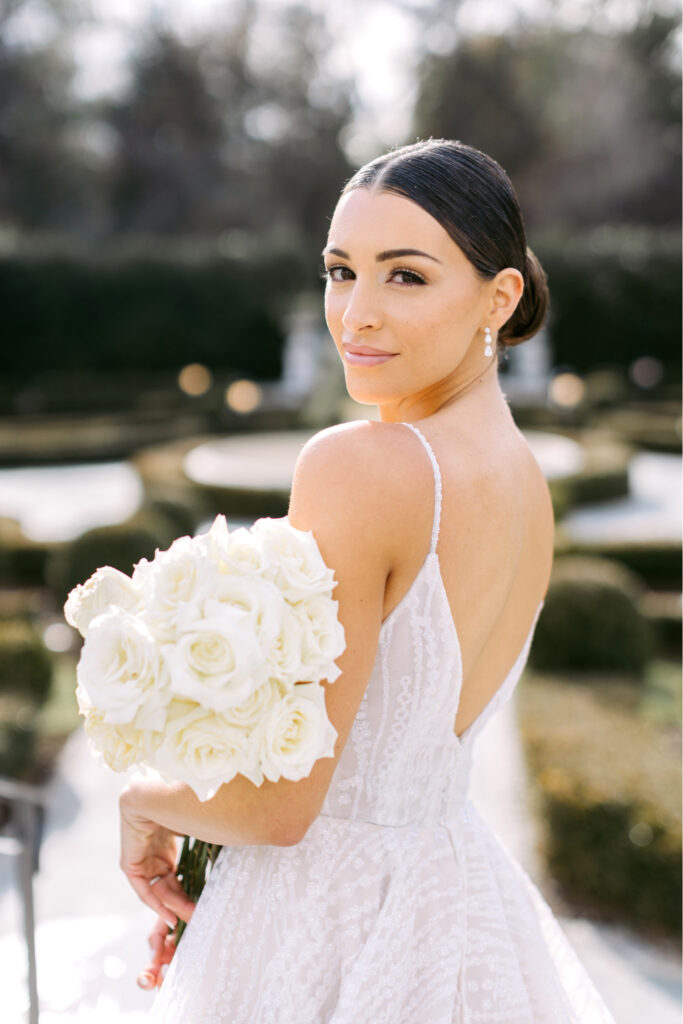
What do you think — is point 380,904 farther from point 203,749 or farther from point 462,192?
point 462,192

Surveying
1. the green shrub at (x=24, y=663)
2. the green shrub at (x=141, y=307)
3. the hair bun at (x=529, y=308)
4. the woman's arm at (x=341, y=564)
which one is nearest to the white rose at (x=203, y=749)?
the woman's arm at (x=341, y=564)

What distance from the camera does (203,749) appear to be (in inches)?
44.6

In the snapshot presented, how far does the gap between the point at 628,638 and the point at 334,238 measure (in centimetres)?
508

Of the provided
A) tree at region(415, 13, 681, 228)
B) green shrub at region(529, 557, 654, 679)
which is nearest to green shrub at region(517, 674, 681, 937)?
green shrub at region(529, 557, 654, 679)

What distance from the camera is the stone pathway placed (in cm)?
199

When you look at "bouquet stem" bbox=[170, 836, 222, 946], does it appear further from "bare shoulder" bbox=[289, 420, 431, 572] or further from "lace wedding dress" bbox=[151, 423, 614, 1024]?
"bare shoulder" bbox=[289, 420, 431, 572]

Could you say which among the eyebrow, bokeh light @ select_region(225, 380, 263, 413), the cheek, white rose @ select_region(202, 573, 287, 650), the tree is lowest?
white rose @ select_region(202, 573, 287, 650)

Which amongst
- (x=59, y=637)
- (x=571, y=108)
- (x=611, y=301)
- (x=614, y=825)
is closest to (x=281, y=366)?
(x=611, y=301)

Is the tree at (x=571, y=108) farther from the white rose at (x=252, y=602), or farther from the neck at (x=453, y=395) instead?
the white rose at (x=252, y=602)

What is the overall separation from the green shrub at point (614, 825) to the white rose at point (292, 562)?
284 centimetres

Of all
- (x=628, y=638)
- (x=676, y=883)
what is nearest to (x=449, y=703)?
(x=676, y=883)

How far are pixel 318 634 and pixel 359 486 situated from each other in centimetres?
19

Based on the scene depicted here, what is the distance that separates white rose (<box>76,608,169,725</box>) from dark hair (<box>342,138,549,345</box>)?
2.23 ft

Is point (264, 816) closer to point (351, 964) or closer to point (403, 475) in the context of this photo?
point (351, 964)
